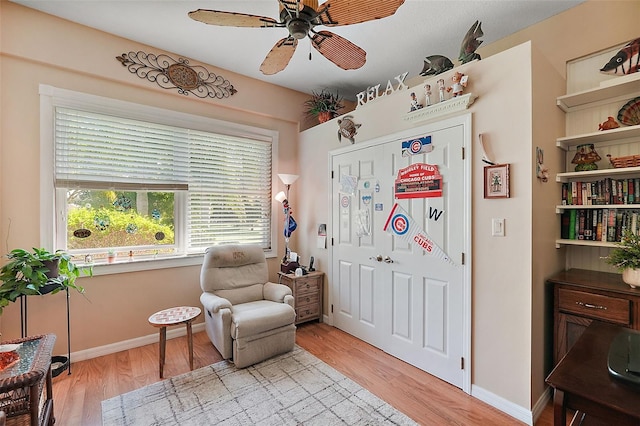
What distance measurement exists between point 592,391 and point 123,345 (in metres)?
3.48

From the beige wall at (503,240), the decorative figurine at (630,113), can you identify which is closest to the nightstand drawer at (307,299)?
the beige wall at (503,240)

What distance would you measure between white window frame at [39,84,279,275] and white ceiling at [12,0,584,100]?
62cm

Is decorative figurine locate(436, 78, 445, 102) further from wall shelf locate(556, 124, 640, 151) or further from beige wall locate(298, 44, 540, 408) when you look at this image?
wall shelf locate(556, 124, 640, 151)

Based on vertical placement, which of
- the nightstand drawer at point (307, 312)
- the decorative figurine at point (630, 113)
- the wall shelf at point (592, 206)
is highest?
the decorative figurine at point (630, 113)

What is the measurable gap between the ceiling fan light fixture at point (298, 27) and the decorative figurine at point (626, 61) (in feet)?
6.90

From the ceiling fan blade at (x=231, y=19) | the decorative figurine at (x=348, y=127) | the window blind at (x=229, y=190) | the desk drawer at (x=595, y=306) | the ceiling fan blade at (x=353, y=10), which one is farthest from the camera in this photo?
the window blind at (x=229, y=190)

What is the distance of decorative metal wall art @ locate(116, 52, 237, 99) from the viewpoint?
2.87 m

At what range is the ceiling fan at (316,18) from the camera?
1.53 meters

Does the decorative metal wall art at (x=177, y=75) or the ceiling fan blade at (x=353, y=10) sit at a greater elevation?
the decorative metal wall art at (x=177, y=75)

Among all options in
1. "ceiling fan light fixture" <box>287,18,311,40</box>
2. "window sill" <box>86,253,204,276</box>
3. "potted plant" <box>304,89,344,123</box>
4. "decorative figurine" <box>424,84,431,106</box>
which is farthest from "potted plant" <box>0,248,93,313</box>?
"decorative figurine" <box>424,84,431,106</box>

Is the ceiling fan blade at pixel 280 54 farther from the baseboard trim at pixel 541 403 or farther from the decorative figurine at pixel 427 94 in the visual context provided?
the baseboard trim at pixel 541 403

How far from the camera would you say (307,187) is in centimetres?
387

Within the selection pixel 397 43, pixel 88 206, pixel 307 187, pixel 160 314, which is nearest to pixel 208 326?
pixel 160 314

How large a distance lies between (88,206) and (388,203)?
9.50 feet
